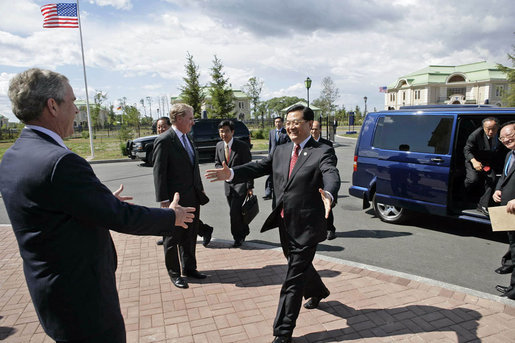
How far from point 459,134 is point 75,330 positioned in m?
6.40

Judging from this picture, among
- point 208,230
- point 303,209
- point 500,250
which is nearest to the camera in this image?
point 303,209

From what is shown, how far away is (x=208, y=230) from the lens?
5578 mm

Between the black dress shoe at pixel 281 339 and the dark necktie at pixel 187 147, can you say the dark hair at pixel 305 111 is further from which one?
the black dress shoe at pixel 281 339

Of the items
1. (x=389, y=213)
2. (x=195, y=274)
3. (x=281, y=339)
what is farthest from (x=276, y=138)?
(x=281, y=339)

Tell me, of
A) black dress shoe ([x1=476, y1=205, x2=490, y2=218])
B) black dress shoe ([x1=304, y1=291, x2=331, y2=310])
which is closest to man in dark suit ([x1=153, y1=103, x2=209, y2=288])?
black dress shoe ([x1=304, y1=291, x2=331, y2=310])

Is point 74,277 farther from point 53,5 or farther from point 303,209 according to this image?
point 53,5

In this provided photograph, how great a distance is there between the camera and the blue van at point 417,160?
552 cm

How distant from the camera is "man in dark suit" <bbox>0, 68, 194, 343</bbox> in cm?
160

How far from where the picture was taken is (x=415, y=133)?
6.03m

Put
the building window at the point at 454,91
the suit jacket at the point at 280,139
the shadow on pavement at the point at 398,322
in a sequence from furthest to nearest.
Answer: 1. the building window at the point at 454,91
2. the suit jacket at the point at 280,139
3. the shadow on pavement at the point at 398,322

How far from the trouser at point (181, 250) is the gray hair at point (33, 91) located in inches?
107

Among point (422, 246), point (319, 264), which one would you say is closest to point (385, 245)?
point (422, 246)

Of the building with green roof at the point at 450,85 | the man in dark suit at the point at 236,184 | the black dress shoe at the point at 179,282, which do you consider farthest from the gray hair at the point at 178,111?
the building with green roof at the point at 450,85

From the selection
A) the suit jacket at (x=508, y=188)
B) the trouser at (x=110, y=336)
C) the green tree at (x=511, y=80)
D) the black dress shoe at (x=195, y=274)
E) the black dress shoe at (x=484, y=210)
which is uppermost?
the green tree at (x=511, y=80)
